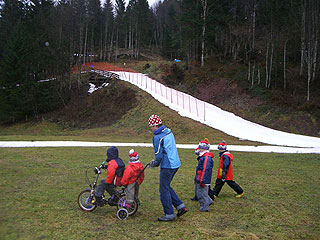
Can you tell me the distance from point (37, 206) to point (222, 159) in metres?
4.78

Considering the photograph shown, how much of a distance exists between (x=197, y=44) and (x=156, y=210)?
49.5 metres

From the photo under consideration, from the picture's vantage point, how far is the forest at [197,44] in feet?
118

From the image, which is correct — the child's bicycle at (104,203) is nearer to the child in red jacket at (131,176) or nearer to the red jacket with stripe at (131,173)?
the child in red jacket at (131,176)

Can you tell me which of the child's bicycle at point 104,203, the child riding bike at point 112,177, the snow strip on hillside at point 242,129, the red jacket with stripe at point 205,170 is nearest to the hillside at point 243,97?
the snow strip on hillside at point 242,129

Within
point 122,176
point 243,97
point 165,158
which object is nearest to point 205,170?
point 165,158

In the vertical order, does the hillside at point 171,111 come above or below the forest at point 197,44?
below

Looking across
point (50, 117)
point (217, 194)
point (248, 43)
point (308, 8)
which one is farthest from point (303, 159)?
point (248, 43)

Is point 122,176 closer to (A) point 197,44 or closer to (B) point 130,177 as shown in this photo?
(B) point 130,177

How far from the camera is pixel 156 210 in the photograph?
6641 mm

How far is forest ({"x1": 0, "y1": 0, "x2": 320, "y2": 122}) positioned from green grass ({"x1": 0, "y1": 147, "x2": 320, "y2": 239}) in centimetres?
2545

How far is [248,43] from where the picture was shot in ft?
161

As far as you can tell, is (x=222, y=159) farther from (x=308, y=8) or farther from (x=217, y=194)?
(x=308, y=8)

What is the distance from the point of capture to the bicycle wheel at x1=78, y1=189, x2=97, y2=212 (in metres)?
6.35

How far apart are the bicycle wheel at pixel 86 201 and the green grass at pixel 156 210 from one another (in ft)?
0.48
